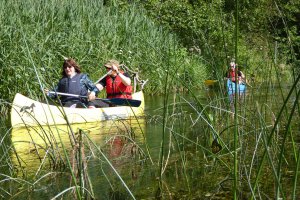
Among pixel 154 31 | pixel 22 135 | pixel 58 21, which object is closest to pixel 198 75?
pixel 154 31

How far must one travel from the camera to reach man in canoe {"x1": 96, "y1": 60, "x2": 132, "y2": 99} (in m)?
7.96

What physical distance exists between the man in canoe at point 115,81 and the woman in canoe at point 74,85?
0.38m

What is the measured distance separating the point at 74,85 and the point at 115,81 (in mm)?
876

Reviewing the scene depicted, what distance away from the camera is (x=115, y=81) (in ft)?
26.8

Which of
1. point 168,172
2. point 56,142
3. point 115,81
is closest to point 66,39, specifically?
point 115,81

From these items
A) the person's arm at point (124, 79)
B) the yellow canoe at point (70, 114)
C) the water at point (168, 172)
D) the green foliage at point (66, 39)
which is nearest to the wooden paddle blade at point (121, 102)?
the yellow canoe at point (70, 114)

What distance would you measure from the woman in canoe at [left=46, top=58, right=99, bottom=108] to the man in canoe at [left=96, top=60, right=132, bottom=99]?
384 millimetres

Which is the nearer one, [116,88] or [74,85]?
[74,85]

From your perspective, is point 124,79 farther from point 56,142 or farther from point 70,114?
point 56,142

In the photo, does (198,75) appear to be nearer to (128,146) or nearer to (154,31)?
(154,31)

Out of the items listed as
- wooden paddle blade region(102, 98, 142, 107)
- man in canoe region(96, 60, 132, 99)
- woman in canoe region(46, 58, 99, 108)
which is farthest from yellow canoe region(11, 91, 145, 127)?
man in canoe region(96, 60, 132, 99)

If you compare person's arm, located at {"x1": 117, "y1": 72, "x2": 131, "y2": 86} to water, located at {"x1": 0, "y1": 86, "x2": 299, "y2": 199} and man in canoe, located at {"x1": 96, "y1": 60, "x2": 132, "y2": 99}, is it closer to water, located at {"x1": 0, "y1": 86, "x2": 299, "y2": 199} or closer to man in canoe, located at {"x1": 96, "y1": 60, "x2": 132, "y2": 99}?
man in canoe, located at {"x1": 96, "y1": 60, "x2": 132, "y2": 99}

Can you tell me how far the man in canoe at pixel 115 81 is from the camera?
7965mm

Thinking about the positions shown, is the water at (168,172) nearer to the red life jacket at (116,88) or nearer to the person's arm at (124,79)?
the person's arm at (124,79)
